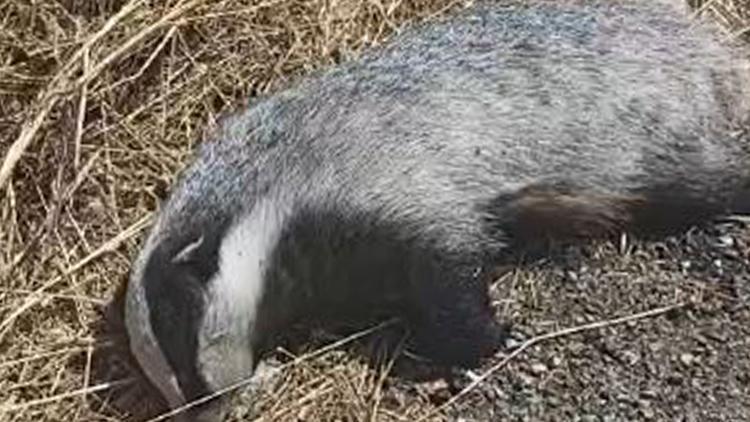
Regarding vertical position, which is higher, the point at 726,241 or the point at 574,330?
the point at 726,241

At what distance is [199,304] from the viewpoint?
3381 mm

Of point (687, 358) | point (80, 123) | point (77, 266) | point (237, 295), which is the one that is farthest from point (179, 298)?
point (687, 358)

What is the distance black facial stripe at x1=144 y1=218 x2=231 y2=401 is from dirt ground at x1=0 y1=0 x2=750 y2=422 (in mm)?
260

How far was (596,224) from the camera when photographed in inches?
147

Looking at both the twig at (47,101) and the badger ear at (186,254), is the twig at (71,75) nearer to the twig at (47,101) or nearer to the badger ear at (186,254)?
the twig at (47,101)

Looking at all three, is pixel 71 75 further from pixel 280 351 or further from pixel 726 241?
pixel 726 241

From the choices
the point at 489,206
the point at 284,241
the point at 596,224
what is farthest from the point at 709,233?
the point at 284,241

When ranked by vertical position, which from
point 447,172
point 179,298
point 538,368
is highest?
point 447,172

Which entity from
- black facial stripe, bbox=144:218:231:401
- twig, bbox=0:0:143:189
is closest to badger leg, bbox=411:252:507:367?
black facial stripe, bbox=144:218:231:401

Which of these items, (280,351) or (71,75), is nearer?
(280,351)

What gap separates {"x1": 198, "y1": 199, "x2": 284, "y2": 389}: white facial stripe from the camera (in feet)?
11.2

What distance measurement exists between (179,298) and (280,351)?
1.26ft

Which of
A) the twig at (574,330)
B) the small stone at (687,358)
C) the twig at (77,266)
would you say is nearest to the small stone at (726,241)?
the twig at (574,330)

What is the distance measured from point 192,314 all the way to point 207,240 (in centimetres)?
17
